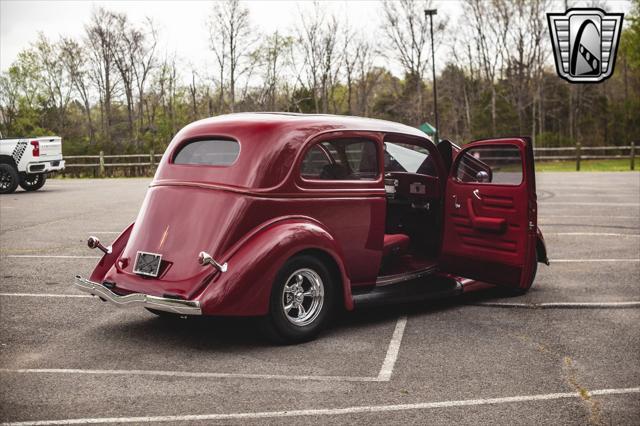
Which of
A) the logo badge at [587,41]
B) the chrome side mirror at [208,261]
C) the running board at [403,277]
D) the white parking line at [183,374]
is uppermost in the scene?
the logo badge at [587,41]

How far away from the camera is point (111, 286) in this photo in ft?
18.9

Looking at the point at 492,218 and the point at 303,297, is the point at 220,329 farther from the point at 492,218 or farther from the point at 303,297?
the point at 492,218

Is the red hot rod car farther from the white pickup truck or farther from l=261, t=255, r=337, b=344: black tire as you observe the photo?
the white pickup truck

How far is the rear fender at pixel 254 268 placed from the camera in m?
5.21

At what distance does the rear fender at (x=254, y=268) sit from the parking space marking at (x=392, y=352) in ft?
3.31

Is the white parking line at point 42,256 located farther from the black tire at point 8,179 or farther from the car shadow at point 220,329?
the black tire at point 8,179

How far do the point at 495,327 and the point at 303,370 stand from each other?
2124 millimetres

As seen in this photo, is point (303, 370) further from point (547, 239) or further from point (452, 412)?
point (547, 239)

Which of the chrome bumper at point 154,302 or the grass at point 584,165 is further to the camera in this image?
the grass at point 584,165

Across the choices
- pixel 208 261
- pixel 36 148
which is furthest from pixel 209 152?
pixel 36 148

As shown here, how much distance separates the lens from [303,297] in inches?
227

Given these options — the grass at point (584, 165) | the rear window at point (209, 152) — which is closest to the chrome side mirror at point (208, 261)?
the rear window at point (209, 152)

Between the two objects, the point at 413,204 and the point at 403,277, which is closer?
the point at 403,277

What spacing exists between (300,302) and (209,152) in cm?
157
